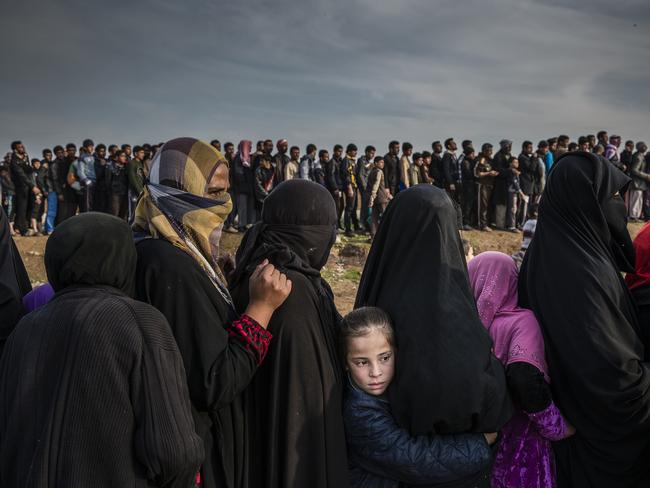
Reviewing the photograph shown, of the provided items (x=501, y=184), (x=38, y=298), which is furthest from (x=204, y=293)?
(x=501, y=184)

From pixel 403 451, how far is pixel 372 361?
1.11 ft

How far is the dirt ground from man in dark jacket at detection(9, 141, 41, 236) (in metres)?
0.56

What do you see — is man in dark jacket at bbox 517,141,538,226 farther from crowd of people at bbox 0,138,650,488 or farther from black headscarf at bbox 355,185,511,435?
black headscarf at bbox 355,185,511,435

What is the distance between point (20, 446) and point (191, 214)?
929mm

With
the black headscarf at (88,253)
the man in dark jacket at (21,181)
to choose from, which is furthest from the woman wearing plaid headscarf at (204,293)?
the man in dark jacket at (21,181)

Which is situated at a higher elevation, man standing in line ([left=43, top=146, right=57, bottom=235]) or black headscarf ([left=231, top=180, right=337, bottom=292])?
black headscarf ([left=231, top=180, right=337, bottom=292])

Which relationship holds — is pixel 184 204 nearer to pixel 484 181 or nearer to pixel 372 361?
pixel 372 361

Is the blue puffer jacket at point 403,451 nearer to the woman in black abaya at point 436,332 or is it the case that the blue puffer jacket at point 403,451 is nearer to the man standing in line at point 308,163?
the woman in black abaya at point 436,332

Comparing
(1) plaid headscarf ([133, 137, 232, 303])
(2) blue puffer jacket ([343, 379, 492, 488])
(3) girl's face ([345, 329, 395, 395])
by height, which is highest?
(1) plaid headscarf ([133, 137, 232, 303])

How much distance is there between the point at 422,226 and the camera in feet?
6.40

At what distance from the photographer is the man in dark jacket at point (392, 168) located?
13.1 meters

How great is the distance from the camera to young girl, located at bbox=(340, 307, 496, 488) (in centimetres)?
186

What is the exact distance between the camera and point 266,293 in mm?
1829

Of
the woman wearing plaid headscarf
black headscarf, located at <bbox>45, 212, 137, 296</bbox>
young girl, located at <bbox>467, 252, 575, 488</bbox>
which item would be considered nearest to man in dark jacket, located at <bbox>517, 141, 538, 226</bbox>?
young girl, located at <bbox>467, 252, 575, 488</bbox>
